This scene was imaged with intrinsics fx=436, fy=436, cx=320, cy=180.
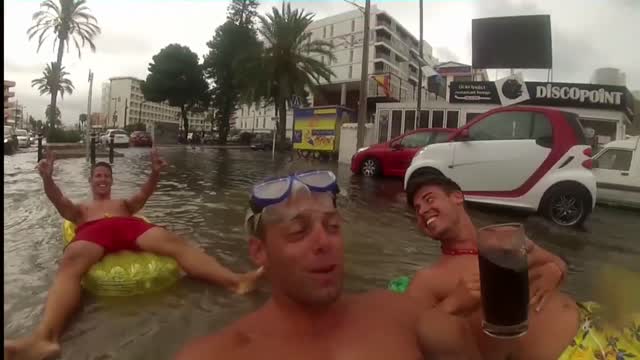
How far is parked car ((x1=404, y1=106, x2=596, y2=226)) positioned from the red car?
9.02ft

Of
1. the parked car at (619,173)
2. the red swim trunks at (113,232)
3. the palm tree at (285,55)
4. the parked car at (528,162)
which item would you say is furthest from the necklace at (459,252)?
the palm tree at (285,55)

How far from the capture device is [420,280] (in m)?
1.65

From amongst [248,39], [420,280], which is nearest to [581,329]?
[420,280]

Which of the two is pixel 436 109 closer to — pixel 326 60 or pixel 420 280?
pixel 420 280

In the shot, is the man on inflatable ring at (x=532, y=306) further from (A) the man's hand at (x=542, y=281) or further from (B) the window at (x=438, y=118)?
(B) the window at (x=438, y=118)

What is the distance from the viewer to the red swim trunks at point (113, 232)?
2773 millimetres

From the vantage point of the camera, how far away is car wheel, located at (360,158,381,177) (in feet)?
33.1

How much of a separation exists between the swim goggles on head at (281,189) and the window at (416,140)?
7702mm

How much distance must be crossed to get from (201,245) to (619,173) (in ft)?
24.9

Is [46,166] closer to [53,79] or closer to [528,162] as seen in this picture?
[53,79]

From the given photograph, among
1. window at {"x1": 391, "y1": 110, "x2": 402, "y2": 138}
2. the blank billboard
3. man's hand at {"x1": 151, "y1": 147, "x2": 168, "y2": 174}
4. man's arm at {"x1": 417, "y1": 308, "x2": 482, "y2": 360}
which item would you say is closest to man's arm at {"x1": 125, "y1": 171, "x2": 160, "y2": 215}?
man's hand at {"x1": 151, "y1": 147, "x2": 168, "y2": 174}

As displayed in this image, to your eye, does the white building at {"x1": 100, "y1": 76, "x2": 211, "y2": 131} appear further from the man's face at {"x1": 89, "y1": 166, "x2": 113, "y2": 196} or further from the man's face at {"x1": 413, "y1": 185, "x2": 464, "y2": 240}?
the man's face at {"x1": 413, "y1": 185, "x2": 464, "y2": 240}

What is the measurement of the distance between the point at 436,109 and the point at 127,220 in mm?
11715

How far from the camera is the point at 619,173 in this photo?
7906 mm
